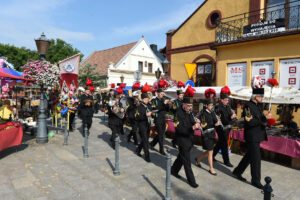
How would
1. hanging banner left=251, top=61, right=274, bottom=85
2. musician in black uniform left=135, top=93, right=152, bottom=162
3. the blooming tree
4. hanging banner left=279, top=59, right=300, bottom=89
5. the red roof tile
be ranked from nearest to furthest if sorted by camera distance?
musician in black uniform left=135, top=93, right=152, bottom=162 < the blooming tree < hanging banner left=279, top=59, right=300, bottom=89 < hanging banner left=251, top=61, right=274, bottom=85 < the red roof tile

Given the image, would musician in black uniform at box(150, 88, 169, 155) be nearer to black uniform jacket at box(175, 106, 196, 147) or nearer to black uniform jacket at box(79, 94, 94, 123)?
black uniform jacket at box(175, 106, 196, 147)

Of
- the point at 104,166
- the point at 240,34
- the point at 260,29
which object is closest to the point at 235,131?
the point at 104,166

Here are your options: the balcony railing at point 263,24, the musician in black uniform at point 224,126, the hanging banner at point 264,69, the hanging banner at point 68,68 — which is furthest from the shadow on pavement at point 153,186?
the balcony railing at point 263,24

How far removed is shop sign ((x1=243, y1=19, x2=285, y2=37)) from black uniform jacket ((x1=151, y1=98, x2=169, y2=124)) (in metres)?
7.52

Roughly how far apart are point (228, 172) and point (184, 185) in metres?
1.58

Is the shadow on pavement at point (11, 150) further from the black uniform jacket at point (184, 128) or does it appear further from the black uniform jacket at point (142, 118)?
the black uniform jacket at point (184, 128)

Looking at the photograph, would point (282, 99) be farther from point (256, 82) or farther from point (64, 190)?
point (64, 190)

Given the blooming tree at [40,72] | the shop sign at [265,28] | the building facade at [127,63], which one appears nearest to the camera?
the blooming tree at [40,72]

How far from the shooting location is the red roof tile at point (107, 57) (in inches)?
1296

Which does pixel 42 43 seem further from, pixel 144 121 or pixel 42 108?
pixel 144 121

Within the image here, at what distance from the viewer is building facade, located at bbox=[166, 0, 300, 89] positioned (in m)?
11.1

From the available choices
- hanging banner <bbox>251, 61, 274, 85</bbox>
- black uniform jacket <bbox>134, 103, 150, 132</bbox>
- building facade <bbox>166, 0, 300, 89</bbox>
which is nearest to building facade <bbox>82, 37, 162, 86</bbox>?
building facade <bbox>166, 0, 300, 89</bbox>

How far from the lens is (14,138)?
6.90 metres

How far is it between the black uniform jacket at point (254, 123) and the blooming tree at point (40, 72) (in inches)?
267
